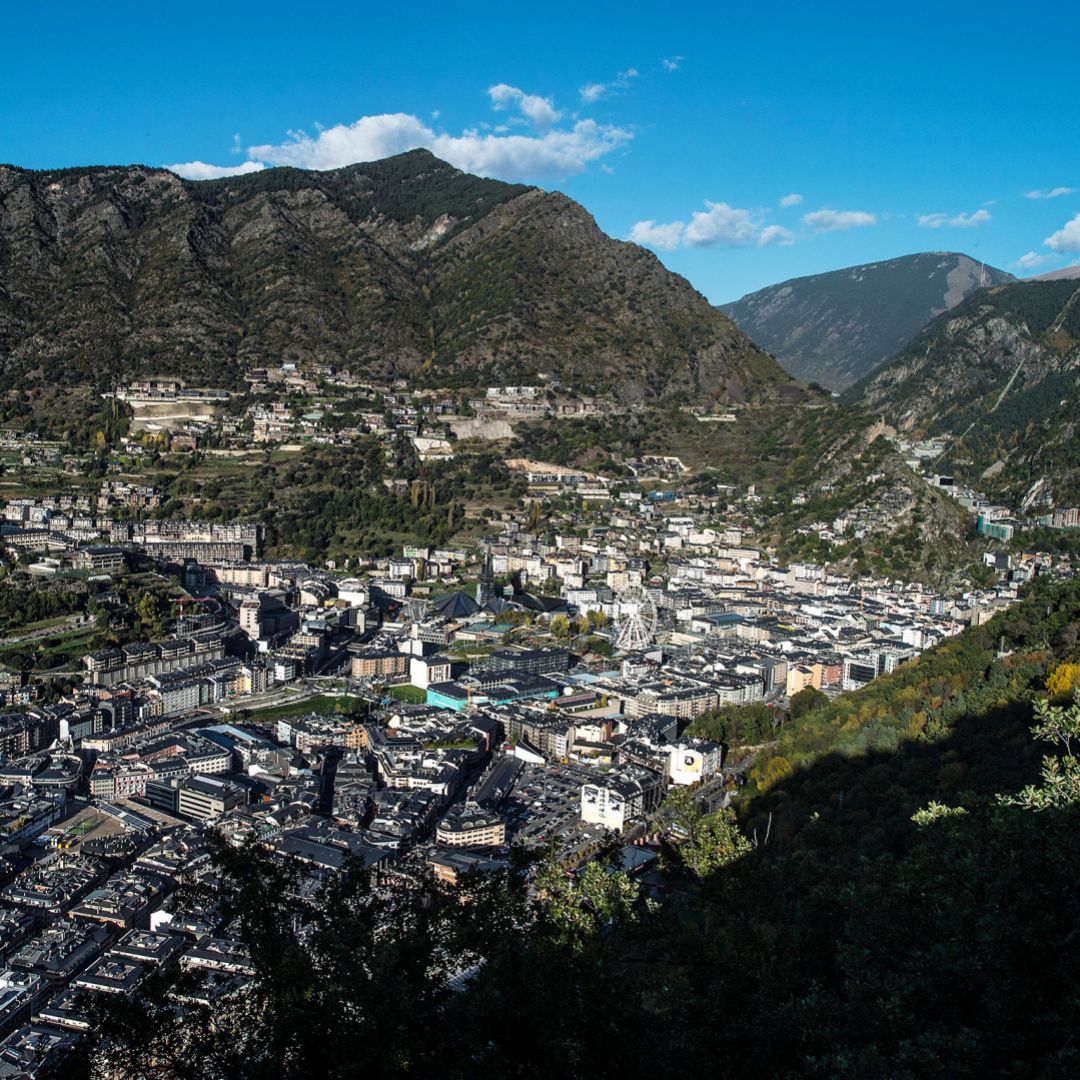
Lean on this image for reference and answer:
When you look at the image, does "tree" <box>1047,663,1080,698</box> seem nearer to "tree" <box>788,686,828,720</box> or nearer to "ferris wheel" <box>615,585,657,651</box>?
"tree" <box>788,686,828,720</box>

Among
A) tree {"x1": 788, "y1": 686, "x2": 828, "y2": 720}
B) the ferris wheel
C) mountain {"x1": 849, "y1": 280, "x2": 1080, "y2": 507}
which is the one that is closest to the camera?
tree {"x1": 788, "y1": 686, "x2": 828, "y2": 720}

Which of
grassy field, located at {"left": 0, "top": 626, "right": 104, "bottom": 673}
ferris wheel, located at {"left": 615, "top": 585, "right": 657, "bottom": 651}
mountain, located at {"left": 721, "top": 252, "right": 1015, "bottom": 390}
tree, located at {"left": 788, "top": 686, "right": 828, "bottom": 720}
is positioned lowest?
tree, located at {"left": 788, "top": 686, "right": 828, "bottom": 720}

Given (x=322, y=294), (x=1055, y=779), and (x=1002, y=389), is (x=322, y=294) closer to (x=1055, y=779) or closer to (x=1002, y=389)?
(x=1002, y=389)

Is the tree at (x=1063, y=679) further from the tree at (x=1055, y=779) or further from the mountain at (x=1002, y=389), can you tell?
the mountain at (x=1002, y=389)

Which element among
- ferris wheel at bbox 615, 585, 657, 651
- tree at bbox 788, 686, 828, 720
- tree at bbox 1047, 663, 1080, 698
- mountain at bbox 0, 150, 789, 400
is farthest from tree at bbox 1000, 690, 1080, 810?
mountain at bbox 0, 150, 789, 400

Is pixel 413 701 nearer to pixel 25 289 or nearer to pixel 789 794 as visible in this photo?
pixel 789 794

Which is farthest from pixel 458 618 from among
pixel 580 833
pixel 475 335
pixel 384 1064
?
pixel 475 335

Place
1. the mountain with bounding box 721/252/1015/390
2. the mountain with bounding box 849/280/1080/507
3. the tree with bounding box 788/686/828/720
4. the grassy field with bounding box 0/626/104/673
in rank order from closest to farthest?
the tree with bounding box 788/686/828/720
the grassy field with bounding box 0/626/104/673
the mountain with bounding box 849/280/1080/507
the mountain with bounding box 721/252/1015/390
